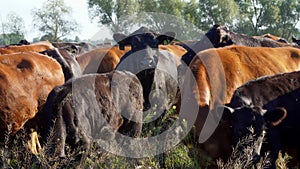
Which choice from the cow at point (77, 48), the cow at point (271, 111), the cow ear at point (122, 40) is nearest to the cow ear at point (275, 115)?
the cow at point (271, 111)

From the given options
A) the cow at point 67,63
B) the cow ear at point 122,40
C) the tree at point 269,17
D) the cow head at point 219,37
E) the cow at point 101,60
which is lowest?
the tree at point 269,17

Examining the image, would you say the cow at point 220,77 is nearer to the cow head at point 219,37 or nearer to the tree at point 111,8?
the cow head at point 219,37

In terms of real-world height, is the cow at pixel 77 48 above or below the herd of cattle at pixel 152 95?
below

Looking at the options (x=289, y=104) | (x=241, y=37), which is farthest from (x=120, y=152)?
(x=241, y=37)

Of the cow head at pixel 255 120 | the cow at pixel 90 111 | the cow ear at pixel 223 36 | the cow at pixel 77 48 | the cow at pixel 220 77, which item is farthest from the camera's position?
the cow at pixel 77 48

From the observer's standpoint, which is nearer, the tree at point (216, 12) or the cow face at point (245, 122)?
the cow face at point (245, 122)

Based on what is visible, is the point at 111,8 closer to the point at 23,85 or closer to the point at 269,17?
the point at 269,17

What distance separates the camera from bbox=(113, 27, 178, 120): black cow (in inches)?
337

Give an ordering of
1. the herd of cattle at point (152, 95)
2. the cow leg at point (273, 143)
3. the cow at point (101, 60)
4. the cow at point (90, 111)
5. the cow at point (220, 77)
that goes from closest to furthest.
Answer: the cow leg at point (273, 143), the herd of cattle at point (152, 95), the cow at point (220, 77), the cow at point (90, 111), the cow at point (101, 60)

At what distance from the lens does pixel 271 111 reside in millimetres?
5578

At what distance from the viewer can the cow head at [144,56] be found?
858 cm

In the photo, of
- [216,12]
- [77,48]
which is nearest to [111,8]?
[216,12]

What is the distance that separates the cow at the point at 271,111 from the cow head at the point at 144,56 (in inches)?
102

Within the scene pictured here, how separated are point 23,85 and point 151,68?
2.17 metres
